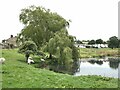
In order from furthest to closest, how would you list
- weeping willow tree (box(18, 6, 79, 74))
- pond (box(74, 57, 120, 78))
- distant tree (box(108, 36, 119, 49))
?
1. distant tree (box(108, 36, 119, 49))
2. weeping willow tree (box(18, 6, 79, 74))
3. pond (box(74, 57, 120, 78))

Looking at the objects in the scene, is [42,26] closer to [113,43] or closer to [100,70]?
[100,70]

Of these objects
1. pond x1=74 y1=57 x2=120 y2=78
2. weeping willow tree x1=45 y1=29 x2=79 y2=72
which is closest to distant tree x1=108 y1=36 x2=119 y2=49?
pond x1=74 y1=57 x2=120 y2=78

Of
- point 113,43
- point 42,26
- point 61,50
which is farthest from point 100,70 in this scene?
point 113,43

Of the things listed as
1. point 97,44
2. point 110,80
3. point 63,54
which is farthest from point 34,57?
point 97,44

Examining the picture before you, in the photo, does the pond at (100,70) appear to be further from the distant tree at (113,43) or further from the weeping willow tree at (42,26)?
the distant tree at (113,43)

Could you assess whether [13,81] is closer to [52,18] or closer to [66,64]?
[66,64]

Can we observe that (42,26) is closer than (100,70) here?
No

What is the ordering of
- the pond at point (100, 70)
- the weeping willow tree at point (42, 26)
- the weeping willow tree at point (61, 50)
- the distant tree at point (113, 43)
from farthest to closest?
the distant tree at point (113, 43) → the weeping willow tree at point (42, 26) → the weeping willow tree at point (61, 50) → the pond at point (100, 70)

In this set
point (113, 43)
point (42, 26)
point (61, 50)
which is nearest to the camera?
point (61, 50)

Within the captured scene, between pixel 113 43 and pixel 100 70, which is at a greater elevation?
pixel 113 43

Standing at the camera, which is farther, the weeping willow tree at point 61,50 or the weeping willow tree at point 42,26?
the weeping willow tree at point 42,26

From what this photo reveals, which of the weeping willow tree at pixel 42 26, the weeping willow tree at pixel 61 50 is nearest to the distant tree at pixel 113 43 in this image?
the weeping willow tree at pixel 42 26

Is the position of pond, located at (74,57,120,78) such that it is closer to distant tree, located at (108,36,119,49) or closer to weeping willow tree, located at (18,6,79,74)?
weeping willow tree, located at (18,6,79,74)

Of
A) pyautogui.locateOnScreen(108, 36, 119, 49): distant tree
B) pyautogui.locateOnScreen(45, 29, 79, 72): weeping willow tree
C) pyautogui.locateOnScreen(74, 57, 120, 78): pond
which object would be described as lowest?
pyautogui.locateOnScreen(74, 57, 120, 78): pond
